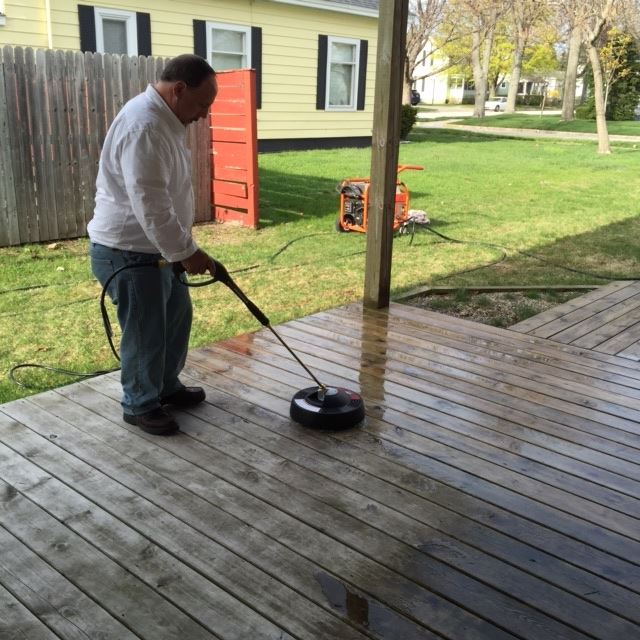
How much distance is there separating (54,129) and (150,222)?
4756 mm

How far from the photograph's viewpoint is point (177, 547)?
2135 millimetres

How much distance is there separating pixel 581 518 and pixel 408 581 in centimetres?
68

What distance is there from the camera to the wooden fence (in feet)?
20.9

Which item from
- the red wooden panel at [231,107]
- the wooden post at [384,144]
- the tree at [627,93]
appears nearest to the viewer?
the wooden post at [384,144]

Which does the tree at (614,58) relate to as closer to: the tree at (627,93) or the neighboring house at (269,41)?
the tree at (627,93)

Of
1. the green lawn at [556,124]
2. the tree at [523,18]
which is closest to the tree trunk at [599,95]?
the tree at [523,18]

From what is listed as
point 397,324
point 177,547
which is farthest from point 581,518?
point 397,324

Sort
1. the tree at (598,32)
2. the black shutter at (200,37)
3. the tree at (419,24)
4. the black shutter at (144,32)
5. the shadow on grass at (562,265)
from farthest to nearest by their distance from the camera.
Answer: the tree at (419,24)
the tree at (598,32)
the black shutter at (200,37)
the black shutter at (144,32)
the shadow on grass at (562,265)

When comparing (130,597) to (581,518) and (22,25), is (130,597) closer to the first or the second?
(581,518)

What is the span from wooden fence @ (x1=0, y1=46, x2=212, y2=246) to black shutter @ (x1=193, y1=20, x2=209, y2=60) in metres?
5.36

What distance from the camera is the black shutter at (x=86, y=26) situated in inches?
413

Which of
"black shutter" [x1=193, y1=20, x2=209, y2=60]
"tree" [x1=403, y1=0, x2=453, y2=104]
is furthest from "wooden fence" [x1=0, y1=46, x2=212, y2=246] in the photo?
"tree" [x1=403, y1=0, x2=453, y2=104]

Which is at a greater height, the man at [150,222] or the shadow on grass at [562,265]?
the man at [150,222]

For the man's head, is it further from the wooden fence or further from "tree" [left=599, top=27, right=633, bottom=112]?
"tree" [left=599, top=27, right=633, bottom=112]
